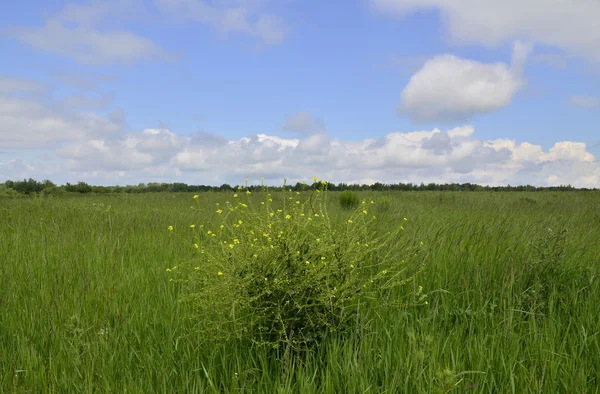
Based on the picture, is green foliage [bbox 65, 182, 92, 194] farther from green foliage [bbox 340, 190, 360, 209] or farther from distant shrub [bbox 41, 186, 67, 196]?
green foliage [bbox 340, 190, 360, 209]

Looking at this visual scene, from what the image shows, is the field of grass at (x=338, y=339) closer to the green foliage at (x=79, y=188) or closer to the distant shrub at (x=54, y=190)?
the distant shrub at (x=54, y=190)

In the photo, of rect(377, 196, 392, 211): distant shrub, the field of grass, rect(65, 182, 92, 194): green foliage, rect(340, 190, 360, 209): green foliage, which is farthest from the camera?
rect(65, 182, 92, 194): green foliage

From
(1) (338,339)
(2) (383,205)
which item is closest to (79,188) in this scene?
(2) (383,205)

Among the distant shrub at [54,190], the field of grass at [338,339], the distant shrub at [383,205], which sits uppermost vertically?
the distant shrub at [54,190]

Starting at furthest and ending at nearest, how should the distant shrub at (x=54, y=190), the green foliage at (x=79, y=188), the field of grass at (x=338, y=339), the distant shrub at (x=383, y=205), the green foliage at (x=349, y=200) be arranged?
the green foliage at (x=79, y=188), the distant shrub at (x=54, y=190), the green foliage at (x=349, y=200), the distant shrub at (x=383, y=205), the field of grass at (x=338, y=339)

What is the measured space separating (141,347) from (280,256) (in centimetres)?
135

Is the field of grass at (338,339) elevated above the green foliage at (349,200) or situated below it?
below

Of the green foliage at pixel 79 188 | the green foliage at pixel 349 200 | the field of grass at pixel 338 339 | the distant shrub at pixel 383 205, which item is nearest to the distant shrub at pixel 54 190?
the green foliage at pixel 79 188

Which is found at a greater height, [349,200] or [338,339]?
[349,200]

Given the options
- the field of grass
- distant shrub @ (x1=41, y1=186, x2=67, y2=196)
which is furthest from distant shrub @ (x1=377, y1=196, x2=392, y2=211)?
distant shrub @ (x1=41, y1=186, x2=67, y2=196)

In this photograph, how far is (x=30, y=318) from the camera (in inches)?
154

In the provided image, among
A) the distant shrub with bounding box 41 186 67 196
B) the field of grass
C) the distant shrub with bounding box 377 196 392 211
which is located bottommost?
the field of grass

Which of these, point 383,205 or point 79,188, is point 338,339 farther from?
point 79,188

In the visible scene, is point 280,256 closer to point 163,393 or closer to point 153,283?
point 163,393
